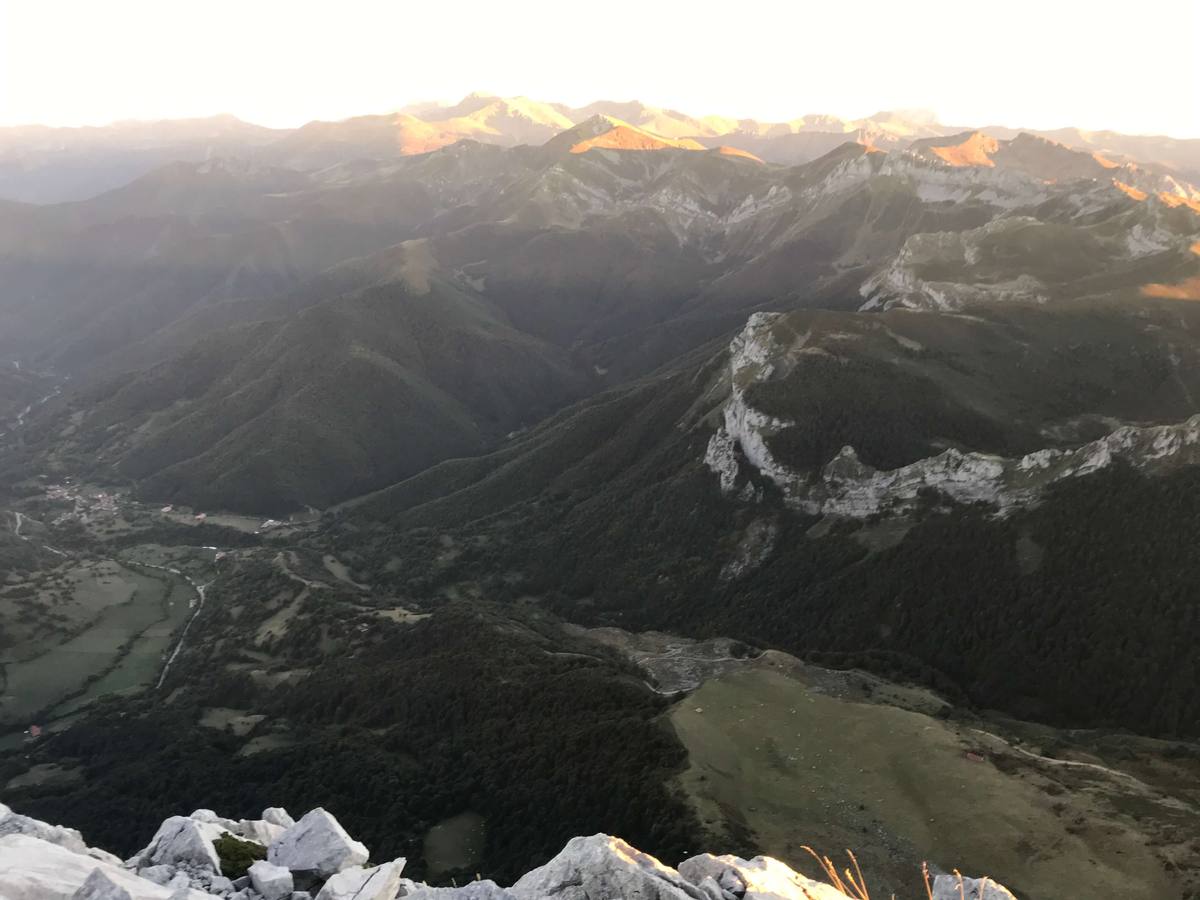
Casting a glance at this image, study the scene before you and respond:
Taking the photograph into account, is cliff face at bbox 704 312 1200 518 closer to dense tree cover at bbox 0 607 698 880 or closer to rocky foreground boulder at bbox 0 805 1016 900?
dense tree cover at bbox 0 607 698 880

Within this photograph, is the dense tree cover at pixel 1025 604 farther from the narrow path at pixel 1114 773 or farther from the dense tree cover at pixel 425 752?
the dense tree cover at pixel 425 752

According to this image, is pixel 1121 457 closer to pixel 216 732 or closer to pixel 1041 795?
pixel 1041 795

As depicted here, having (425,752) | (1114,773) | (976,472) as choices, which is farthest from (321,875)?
(976,472)

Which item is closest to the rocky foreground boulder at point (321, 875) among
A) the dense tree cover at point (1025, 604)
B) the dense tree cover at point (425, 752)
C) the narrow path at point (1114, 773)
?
the dense tree cover at point (425, 752)

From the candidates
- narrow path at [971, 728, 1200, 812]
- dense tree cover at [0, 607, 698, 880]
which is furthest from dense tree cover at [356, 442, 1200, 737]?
dense tree cover at [0, 607, 698, 880]

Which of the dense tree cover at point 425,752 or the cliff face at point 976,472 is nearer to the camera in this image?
the dense tree cover at point 425,752
